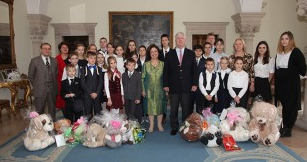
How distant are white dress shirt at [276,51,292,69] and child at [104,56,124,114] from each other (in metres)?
2.79

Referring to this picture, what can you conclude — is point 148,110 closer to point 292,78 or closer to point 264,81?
point 264,81

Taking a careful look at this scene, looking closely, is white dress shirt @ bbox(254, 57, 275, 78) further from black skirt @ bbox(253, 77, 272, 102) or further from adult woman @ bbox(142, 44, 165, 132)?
adult woman @ bbox(142, 44, 165, 132)

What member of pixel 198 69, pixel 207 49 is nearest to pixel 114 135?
pixel 198 69

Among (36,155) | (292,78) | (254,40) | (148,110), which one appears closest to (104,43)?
(148,110)

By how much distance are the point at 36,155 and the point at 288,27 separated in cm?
892

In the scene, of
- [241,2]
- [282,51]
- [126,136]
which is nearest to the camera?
[126,136]

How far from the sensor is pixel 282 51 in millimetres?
4609

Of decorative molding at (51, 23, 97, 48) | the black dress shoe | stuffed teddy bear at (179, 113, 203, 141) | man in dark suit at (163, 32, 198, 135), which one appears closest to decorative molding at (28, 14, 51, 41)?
decorative molding at (51, 23, 97, 48)

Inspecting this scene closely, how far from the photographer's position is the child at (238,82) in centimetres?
472

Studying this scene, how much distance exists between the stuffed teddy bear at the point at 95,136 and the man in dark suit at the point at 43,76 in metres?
1.47

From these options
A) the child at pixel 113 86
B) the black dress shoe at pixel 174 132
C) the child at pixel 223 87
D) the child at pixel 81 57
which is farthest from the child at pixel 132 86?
the child at pixel 223 87

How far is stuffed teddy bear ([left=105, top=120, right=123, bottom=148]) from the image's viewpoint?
414 cm

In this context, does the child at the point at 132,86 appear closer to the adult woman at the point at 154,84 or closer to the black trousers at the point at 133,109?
the black trousers at the point at 133,109

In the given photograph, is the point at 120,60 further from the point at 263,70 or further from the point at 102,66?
the point at 263,70
